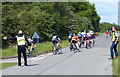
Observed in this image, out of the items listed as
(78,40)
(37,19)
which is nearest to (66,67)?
(78,40)

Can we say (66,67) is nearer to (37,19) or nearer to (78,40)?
(78,40)

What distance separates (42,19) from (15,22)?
708 centimetres

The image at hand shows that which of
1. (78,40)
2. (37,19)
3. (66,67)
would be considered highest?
(37,19)

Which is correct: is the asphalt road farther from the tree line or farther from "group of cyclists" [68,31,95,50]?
the tree line

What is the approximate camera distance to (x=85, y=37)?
33.9 metres

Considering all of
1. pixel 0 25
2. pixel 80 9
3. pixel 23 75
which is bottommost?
pixel 23 75

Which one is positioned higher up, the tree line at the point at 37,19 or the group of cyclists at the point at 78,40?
the tree line at the point at 37,19

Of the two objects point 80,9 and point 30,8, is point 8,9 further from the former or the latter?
point 80,9

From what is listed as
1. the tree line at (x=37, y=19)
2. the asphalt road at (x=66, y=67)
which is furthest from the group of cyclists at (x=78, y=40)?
the tree line at (x=37, y=19)

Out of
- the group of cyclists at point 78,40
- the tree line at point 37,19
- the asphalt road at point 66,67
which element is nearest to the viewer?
the asphalt road at point 66,67

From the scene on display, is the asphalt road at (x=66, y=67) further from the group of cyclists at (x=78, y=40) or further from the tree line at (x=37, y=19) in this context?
the tree line at (x=37, y=19)

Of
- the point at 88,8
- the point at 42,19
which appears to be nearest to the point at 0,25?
the point at 42,19

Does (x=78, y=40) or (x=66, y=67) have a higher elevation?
(x=78, y=40)

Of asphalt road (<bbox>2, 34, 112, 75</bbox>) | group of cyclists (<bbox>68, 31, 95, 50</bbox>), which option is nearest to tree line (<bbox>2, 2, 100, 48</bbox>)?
group of cyclists (<bbox>68, 31, 95, 50</bbox>)
